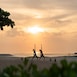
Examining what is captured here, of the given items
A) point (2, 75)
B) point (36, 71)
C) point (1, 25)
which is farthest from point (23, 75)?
point (1, 25)

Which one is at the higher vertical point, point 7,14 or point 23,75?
point 7,14

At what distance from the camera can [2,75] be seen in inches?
132

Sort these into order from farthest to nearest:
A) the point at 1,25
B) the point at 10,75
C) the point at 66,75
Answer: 1. the point at 1,25
2. the point at 10,75
3. the point at 66,75

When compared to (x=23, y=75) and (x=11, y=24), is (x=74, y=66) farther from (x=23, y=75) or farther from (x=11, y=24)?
(x=11, y=24)

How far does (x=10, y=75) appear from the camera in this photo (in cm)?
323

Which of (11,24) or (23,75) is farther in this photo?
(11,24)

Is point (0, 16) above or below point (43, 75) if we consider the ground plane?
above

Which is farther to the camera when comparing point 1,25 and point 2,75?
point 1,25

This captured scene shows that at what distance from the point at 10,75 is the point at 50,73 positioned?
41 centimetres

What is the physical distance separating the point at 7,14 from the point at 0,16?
2.15 feet

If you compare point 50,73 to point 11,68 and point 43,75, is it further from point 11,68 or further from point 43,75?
point 11,68

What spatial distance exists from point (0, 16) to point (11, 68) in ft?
96.1

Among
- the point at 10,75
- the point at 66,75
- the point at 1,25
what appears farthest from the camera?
the point at 1,25

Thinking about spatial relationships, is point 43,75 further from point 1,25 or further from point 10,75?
point 1,25
